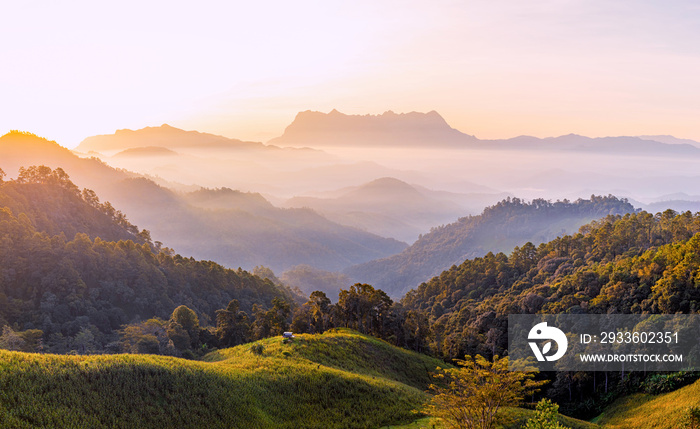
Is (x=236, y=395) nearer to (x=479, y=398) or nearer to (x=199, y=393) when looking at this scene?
(x=199, y=393)

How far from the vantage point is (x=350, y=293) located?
7900cm

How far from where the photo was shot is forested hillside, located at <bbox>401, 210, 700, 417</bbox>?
6100 cm

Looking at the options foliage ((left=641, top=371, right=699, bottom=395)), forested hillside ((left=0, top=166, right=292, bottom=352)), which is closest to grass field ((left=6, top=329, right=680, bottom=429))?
foliage ((left=641, top=371, right=699, bottom=395))

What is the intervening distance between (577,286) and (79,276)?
301ft

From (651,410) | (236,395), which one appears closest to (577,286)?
(651,410)

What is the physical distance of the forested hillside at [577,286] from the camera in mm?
61000

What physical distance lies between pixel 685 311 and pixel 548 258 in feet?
206

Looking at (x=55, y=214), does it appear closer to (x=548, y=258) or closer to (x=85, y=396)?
(x=85, y=396)

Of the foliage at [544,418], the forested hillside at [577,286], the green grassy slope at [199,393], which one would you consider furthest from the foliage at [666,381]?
the green grassy slope at [199,393]

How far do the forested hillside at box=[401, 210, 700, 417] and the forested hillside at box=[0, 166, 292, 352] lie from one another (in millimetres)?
51227

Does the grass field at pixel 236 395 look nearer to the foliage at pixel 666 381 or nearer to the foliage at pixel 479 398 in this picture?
the foliage at pixel 666 381

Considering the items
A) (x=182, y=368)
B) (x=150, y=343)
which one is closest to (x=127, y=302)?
(x=150, y=343)

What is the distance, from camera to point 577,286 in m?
81.7

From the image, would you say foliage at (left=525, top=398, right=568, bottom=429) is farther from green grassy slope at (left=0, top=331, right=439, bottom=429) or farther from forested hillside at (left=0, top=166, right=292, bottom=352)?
forested hillside at (left=0, top=166, right=292, bottom=352)
